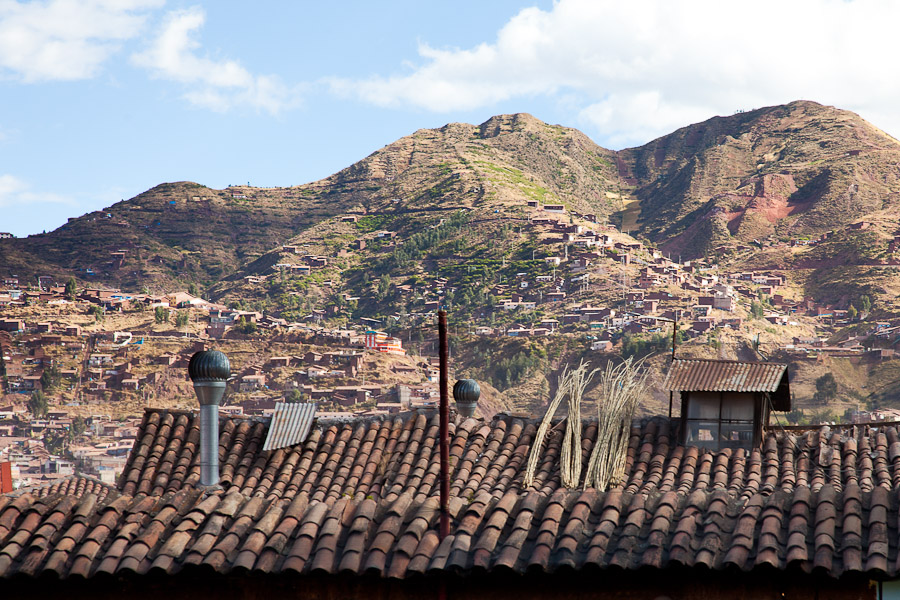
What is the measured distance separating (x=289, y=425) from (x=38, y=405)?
295 feet

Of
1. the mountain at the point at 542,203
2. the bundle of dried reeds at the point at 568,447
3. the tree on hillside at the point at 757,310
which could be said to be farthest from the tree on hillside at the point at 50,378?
the bundle of dried reeds at the point at 568,447

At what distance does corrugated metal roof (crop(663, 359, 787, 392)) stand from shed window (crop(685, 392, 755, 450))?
18 cm

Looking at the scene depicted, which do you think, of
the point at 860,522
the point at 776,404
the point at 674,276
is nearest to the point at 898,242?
the point at 674,276

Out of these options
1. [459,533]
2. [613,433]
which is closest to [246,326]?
[613,433]

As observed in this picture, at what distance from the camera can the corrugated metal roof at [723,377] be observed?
42.1 ft

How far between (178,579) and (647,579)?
2752mm

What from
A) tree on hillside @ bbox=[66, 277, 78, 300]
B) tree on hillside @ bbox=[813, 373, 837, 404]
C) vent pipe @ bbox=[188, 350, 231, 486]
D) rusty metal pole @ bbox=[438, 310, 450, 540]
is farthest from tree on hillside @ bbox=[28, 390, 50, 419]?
rusty metal pole @ bbox=[438, 310, 450, 540]

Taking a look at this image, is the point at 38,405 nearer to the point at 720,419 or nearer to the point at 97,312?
the point at 97,312

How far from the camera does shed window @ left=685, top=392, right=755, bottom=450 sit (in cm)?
1284

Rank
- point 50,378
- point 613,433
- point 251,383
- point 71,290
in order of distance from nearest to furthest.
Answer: point 613,433, point 251,383, point 50,378, point 71,290

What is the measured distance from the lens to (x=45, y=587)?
6090 millimetres

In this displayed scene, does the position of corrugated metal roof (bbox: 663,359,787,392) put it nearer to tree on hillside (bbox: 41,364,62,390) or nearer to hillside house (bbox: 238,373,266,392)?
hillside house (bbox: 238,373,266,392)

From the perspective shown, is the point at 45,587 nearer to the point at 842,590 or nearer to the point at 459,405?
the point at 842,590

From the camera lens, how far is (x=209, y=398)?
11.0m
